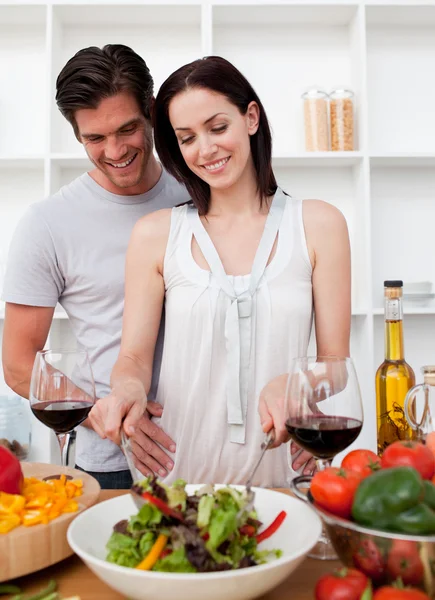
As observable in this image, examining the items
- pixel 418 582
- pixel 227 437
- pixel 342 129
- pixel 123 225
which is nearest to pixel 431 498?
pixel 418 582

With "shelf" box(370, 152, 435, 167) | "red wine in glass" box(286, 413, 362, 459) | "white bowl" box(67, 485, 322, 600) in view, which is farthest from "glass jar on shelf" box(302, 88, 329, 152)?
"white bowl" box(67, 485, 322, 600)

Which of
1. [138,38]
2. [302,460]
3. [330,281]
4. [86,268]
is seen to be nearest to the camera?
[302,460]

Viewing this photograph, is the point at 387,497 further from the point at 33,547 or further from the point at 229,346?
the point at 229,346

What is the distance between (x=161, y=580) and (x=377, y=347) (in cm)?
238

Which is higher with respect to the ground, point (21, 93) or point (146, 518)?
point (21, 93)

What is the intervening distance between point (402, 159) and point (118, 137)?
1545mm

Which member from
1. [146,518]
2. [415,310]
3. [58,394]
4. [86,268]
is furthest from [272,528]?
[415,310]

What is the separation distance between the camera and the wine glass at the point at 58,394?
1.00 metres

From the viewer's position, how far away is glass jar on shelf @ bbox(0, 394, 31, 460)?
270 cm

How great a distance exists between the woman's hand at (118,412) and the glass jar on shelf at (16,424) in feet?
5.78

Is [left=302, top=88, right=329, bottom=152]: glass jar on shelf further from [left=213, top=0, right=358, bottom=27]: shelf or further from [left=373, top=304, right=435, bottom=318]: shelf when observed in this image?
[left=373, top=304, right=435, bottom=318]: shelf

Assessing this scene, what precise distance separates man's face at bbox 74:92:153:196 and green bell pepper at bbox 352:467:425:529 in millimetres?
1149

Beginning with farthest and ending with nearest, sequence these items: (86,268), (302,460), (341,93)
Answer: (341,93), (86,268), (302,460)

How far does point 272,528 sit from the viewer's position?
80cm
